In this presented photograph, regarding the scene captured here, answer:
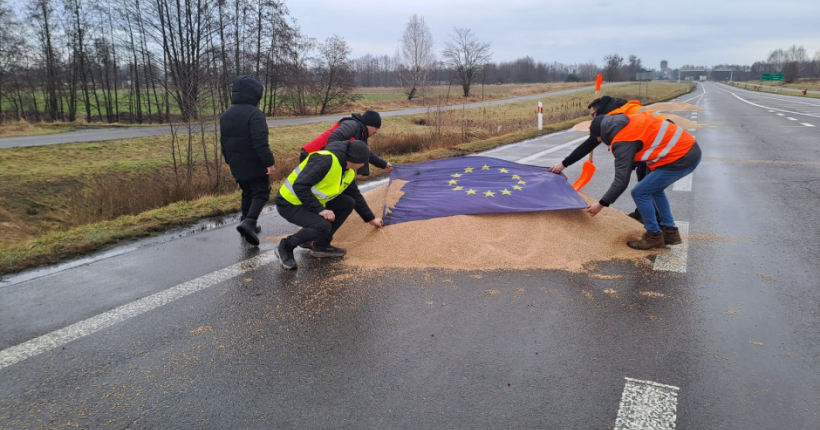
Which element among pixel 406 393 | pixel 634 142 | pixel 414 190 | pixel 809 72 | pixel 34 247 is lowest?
pixel 406 393

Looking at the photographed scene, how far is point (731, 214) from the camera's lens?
654 cm

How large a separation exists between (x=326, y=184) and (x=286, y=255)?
833 mm

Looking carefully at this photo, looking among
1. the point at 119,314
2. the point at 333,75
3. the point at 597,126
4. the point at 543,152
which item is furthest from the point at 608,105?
the point at 333,75

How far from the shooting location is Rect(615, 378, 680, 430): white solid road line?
2.46 meters

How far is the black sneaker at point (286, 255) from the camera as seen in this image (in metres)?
4.77

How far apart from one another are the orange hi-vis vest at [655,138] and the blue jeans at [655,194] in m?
0.16

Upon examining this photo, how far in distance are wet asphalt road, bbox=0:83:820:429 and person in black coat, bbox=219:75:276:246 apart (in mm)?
964

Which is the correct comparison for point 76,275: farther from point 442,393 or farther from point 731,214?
point 731,214

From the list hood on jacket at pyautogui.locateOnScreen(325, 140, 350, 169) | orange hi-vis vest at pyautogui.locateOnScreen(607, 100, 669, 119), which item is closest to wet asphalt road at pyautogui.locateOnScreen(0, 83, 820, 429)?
hood on jacket at pyautogui.locateOnScreen(325, 140, 350, 169)

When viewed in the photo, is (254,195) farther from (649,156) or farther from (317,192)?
(649,156)

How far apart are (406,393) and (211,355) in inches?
54.4

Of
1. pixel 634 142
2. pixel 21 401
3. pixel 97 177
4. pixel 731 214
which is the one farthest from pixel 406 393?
pixel 97 177

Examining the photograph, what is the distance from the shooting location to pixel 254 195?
604 centimetres

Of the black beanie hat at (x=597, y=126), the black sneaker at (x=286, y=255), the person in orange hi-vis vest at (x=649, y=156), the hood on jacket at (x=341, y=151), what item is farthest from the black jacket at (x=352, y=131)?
the person in orange hi-vis vest at (x=649, y=156)
